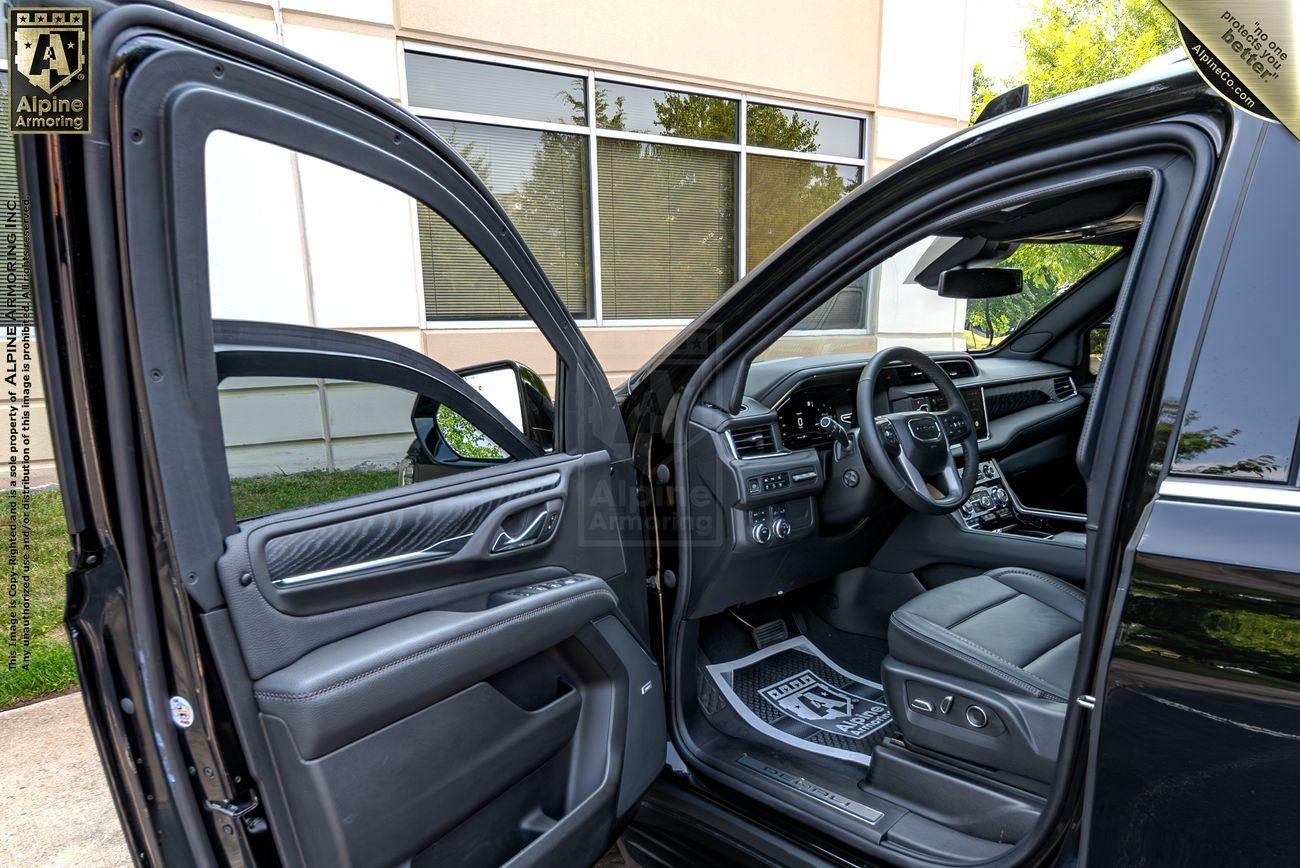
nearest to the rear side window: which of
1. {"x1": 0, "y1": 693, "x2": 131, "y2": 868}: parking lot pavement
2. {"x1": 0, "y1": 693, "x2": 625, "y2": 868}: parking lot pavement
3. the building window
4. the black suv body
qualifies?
the black suv body

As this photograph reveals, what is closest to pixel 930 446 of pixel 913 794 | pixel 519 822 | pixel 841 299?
pixel 841 299

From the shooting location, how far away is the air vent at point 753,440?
2.02 m

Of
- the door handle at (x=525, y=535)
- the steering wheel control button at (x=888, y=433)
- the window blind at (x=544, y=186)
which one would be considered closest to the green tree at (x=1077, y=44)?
the window blind at (x=544, y=186)

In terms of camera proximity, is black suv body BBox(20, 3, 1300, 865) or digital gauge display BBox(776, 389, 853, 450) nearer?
black suv body BBox(20, 3, 1300, 865)

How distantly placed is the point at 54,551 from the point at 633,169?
4997 mm

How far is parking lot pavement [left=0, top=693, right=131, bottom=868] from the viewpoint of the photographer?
7.75 ft

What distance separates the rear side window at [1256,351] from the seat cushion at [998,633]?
2.78ft

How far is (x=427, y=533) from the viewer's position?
1387 millimetres

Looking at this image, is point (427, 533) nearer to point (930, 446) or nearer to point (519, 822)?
point (519, 822)

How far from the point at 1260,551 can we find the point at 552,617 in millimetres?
1113

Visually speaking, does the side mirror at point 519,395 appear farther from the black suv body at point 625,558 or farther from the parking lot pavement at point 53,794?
the parking lot pavement at point 53,794

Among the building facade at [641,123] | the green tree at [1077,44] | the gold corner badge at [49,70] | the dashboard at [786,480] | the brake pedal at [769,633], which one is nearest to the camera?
the gold corner badge at [49,70]

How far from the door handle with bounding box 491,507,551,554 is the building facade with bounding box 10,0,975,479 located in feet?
4.39

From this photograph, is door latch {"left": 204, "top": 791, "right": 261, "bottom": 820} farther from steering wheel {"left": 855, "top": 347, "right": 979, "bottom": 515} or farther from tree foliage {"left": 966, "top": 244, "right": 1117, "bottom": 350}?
tree foliage {"left": 966, "top": 244, "right": 1117, "bottom": 350}
